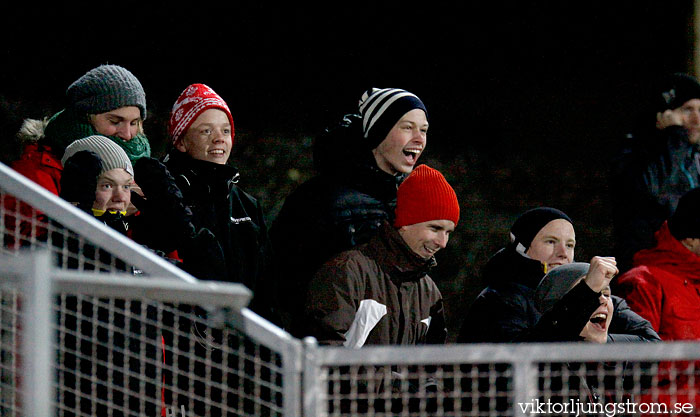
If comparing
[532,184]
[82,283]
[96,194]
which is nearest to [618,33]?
[532,184]

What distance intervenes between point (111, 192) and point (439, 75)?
3472mm

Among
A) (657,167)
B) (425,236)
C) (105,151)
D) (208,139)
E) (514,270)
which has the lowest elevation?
(514,270)

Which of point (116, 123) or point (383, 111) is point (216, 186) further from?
point (383, 111)

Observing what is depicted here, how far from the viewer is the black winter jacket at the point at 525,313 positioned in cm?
435

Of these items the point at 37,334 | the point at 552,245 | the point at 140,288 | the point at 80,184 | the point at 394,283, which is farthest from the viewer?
the point at 552,245

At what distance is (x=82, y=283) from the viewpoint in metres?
2.53

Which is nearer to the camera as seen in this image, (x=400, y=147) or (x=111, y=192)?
(x=111, y=192)

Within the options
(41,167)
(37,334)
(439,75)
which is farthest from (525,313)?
(439,75)

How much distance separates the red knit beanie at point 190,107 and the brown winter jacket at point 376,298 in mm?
828

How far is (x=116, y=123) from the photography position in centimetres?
473

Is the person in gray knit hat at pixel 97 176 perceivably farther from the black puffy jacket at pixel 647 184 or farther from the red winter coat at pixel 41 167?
the black puffy jacket at pixel 647 184

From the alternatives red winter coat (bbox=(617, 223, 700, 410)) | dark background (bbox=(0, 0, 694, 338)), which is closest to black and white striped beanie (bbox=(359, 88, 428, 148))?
red winter coat (bbox=(617, 223, 700, 410))

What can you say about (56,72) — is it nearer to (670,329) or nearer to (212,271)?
(212,271)

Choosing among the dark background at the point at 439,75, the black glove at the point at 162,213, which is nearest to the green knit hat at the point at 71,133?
the black glove at the point at 162,213
